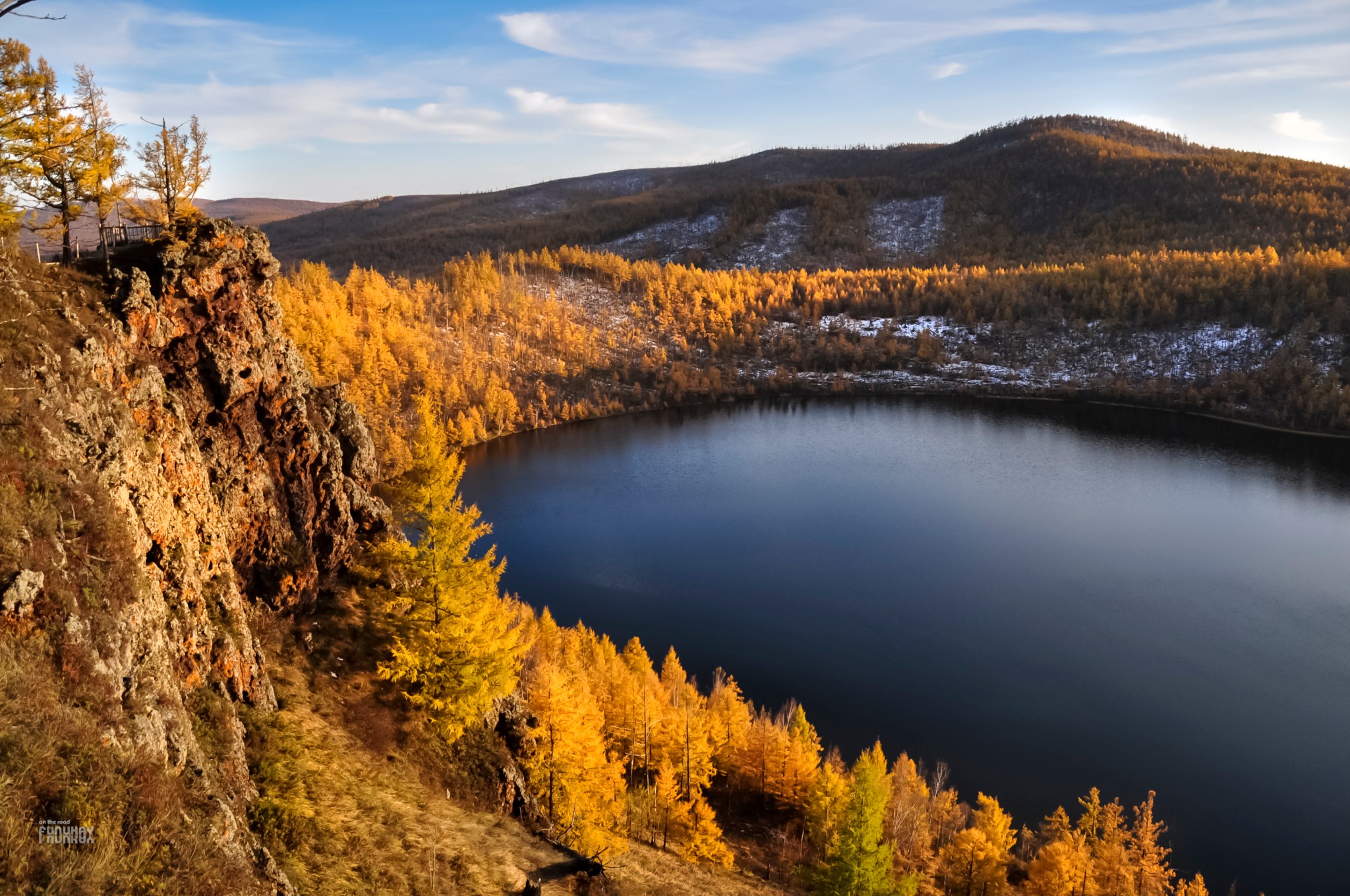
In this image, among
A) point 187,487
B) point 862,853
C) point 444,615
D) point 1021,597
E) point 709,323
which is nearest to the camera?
point 187,487

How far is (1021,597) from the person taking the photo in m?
53.8

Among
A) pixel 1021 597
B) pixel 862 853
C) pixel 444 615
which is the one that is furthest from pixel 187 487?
pixel 1021 597

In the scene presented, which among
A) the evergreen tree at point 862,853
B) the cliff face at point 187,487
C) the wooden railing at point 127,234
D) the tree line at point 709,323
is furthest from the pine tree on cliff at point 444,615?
the tree line at point 709,323

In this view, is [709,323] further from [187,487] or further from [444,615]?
[187,487]

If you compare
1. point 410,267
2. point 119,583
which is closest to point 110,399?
point 119,583

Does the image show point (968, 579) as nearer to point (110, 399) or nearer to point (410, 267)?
point (110, 399)

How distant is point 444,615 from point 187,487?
22.3 feet

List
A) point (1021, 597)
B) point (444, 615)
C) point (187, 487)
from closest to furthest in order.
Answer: point (187, 487) < point (444, 615) < point (1021, 597)

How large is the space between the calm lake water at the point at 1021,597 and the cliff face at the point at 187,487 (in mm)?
28875

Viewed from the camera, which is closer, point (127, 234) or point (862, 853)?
point (127, 234)

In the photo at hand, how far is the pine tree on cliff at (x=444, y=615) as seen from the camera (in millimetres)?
19766

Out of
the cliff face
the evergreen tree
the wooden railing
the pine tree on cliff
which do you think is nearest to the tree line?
the cliff face

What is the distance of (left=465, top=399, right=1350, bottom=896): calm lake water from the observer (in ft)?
121

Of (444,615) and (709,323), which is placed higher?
(709,323)
